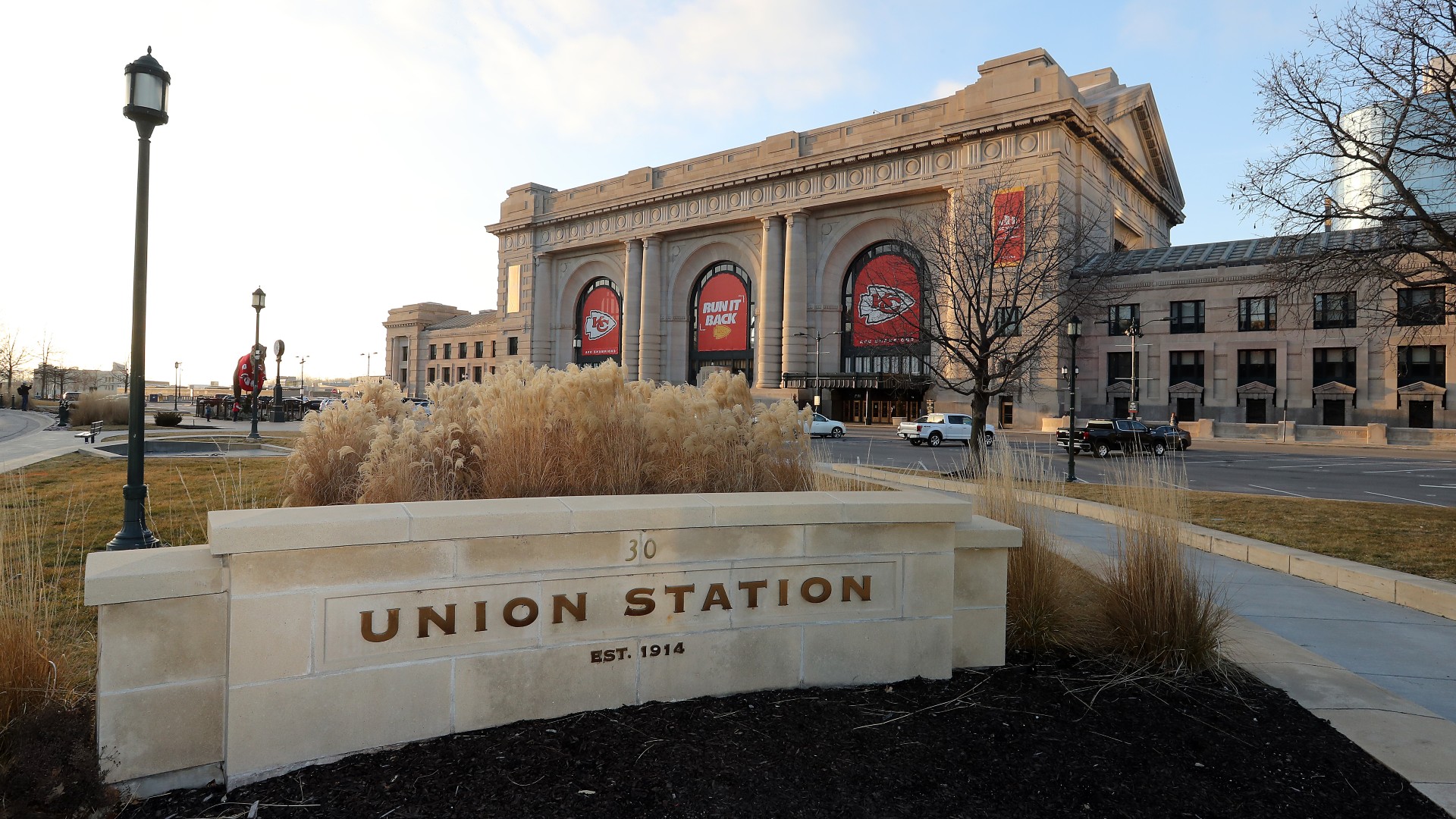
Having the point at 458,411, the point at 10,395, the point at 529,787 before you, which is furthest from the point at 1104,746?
the point at 10,395

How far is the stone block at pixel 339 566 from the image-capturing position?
9.78ft

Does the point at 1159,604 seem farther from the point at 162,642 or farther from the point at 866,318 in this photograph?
the point at 866,318

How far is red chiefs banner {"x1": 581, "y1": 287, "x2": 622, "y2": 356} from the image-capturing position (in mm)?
79062

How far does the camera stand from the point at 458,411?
6.70 m

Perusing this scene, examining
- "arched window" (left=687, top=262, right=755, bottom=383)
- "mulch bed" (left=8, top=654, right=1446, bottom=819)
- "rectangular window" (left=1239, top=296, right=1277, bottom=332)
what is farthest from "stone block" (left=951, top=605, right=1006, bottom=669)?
"arched window" (left=687, top=262, right=755, bottom=383)

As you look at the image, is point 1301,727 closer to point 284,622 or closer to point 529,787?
point 529,787

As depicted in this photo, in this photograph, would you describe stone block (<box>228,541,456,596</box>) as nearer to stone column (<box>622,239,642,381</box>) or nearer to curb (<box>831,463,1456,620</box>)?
curb (<box>831,463,1456,620</box>)

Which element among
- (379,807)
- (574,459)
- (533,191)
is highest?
(533,191)

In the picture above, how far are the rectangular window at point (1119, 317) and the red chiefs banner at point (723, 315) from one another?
28799 millimetres

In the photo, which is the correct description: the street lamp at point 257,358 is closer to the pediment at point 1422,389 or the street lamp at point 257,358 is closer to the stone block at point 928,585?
the stone block at point 928,585

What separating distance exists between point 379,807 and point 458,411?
14.2 feet

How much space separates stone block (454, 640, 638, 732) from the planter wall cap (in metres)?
1.02

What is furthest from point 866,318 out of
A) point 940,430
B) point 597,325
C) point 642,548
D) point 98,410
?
point 642,548

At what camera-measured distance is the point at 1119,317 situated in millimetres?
51469
